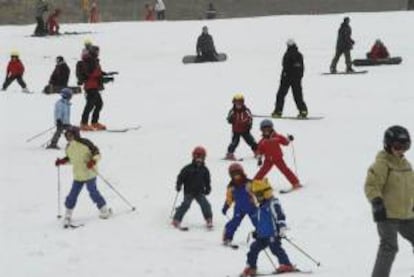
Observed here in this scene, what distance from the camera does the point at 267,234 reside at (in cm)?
991

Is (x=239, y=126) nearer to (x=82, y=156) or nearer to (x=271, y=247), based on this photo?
(x=82, y=156)

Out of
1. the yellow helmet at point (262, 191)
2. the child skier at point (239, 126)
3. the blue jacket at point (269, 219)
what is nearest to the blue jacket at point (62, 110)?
the child skier at point (239, 126)

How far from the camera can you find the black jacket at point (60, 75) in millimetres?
24438

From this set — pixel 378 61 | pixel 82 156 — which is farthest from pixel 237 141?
pixel 378 61

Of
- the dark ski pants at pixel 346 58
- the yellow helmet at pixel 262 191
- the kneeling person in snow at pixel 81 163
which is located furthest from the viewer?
the dark ski pants at pixel 346 58

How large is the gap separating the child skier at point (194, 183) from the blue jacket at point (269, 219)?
2.48 meters

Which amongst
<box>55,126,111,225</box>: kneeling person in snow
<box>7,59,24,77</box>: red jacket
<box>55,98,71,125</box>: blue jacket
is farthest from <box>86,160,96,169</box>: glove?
<box>7,59,24,77</box>: red jacket

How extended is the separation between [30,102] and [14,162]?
7.37 meters

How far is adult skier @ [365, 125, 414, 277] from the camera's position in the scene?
7816 mm

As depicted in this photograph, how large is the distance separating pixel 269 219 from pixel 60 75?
1568 cm

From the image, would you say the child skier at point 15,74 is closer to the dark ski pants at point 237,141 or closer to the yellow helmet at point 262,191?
the dark ski pants at point 237,141

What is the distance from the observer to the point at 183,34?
37.5 meters

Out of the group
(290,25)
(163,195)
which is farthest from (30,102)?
(290,25)

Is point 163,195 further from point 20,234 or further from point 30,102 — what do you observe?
point 30,102
